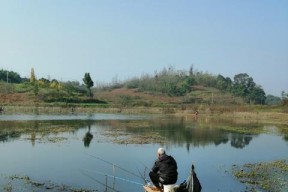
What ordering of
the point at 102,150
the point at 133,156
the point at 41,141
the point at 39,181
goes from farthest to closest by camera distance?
1. the point at 41,141
2. the point at 102,150
3. the point at 133,156
4. the point at 39,181

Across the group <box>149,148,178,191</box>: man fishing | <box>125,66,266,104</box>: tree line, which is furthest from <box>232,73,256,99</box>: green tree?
<box>149,148,178,191</box>: man fishing

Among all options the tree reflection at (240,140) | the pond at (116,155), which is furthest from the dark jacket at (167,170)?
the tree reflection at (240,140)

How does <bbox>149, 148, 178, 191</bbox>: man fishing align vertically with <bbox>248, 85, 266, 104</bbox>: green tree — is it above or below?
below

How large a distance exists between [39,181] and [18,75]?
117 m

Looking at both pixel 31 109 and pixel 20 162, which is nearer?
pixel 20 162

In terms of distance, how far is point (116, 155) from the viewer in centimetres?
2347

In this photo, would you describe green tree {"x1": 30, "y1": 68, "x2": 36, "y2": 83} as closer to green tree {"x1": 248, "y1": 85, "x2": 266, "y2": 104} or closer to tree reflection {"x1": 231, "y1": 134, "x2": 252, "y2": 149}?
green tree {"x1": 248, "y1": 85, "x2": 266, "y2": 104}

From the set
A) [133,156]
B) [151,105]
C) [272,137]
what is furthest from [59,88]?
[133,156]

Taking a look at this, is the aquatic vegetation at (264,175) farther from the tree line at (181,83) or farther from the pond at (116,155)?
the tree line at (181,83)

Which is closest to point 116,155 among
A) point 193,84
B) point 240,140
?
point 240,140

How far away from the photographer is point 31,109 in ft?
231

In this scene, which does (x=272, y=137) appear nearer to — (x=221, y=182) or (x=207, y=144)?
(x=207, y=144)

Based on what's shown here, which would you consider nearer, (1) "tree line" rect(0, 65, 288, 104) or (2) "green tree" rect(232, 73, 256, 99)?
(1) "tree line" rect(0, 65, 288, 104)

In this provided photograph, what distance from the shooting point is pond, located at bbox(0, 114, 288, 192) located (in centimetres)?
1658
